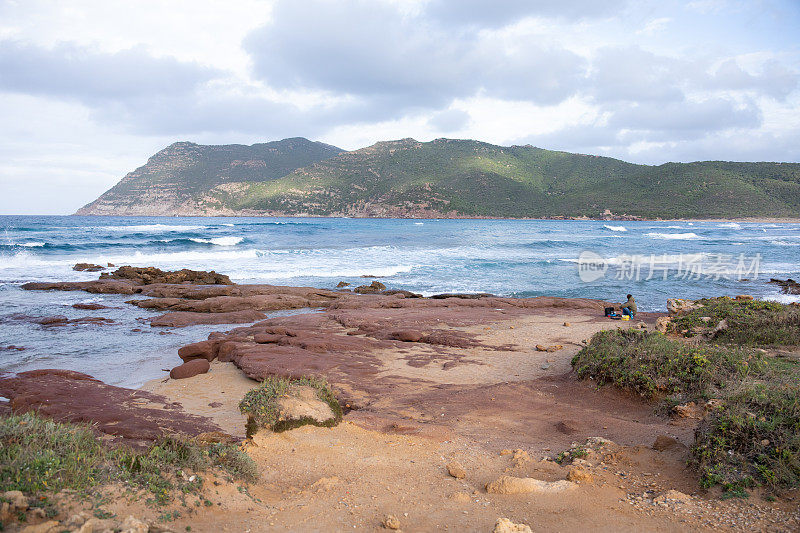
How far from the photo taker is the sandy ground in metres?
3.88

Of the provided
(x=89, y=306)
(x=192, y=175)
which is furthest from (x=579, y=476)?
(x=192, y=175)

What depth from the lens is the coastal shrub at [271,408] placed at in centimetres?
595

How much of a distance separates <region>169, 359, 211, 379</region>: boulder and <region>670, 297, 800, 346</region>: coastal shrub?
10.9 metres

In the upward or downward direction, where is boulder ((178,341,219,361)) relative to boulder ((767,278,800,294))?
downward

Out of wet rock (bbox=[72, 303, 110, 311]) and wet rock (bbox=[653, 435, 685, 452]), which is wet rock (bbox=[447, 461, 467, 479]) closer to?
wet rock (bbox=[653, 435, 685, 452])

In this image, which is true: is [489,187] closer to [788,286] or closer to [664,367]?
[788,286]

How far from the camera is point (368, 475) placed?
500 cm

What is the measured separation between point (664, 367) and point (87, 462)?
Result: 7614mm

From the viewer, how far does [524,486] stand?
4516mm

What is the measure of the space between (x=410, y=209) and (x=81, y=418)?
99.3 m

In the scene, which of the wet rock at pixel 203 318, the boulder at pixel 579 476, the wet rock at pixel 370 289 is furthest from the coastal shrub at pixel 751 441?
→ the wet rock at pixel 370 289

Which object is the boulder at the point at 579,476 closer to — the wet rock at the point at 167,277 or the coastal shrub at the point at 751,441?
the coastal shrub at the point at 751,441

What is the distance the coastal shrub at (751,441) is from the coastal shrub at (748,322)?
5521 mm

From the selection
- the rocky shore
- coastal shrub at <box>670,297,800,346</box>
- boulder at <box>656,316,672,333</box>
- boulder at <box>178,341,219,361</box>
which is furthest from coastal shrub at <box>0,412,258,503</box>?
coastal shrub at <box>670,297,800,346</box>
